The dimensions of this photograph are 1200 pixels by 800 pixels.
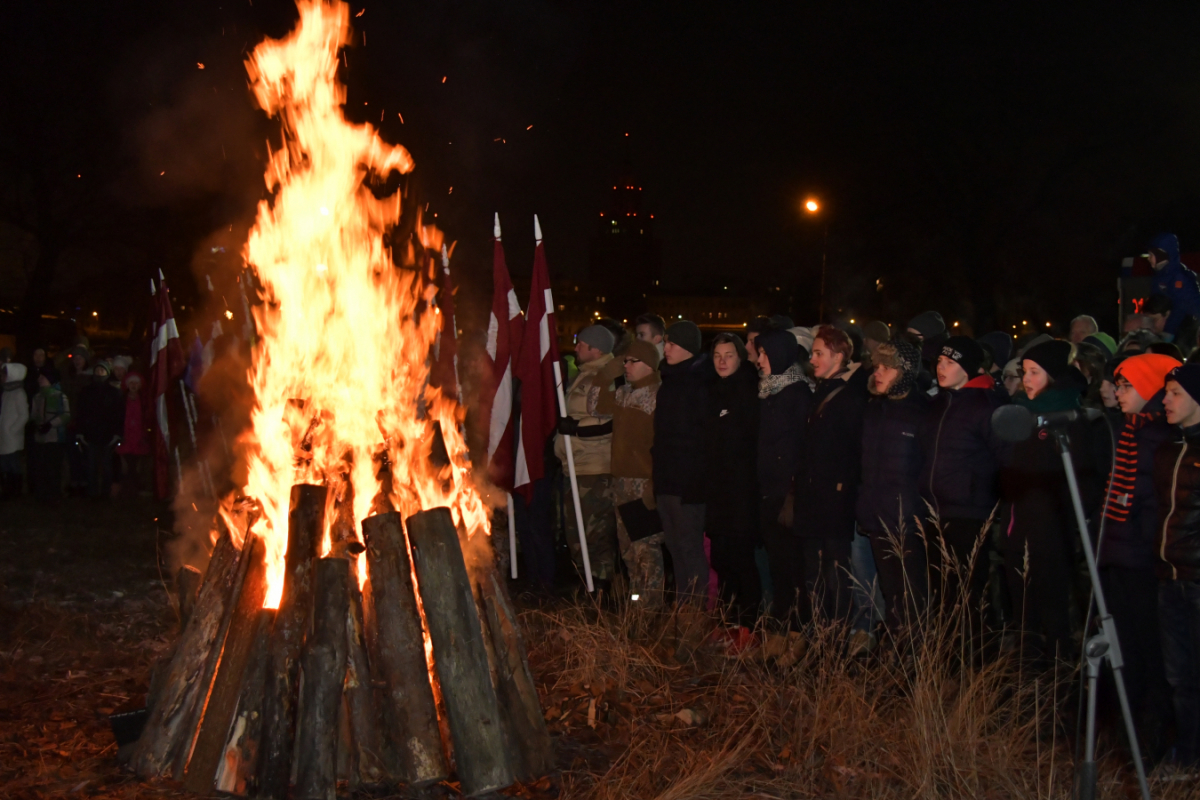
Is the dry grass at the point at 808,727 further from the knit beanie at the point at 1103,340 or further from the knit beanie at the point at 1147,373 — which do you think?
the knit beanie at the point at 1103,340

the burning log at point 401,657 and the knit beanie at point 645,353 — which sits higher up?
the knit beanie at point 645,353

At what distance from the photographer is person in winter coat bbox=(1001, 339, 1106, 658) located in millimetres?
6066

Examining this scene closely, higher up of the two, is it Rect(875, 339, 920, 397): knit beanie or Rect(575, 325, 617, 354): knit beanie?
Rect(575, 325, 617, 354): knit beanie

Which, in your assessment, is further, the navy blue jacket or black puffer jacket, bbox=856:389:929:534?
black puffer jacket, bbox=856:389:929:534

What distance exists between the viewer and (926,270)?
34750 mm

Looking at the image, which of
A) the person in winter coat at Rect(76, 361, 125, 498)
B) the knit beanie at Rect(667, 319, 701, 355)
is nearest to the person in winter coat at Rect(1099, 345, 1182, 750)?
the knit beanie at Rect(667, 319, 701, 355)

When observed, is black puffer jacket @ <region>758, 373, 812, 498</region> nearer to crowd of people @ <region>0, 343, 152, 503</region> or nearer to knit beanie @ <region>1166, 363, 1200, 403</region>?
knit beanie @ <region>1166, 363, 1200, 403</region>

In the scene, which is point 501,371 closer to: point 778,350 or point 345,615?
point 778,350

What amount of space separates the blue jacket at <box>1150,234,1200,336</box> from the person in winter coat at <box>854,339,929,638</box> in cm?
380

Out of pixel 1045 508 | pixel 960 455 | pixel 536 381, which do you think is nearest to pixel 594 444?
pixel 536 381

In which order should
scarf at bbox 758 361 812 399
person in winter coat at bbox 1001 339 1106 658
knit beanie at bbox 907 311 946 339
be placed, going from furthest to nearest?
knit beanie at bbox 907 311 946 339 → scarf at bbox 758 361 812 399 → person in winter coat at bbox 1001 339 1106 658

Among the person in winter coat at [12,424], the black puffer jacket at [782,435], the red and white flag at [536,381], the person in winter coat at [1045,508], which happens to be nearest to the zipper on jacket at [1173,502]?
the person in winter coat at [1045,508]

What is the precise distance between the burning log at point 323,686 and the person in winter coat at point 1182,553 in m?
3.98

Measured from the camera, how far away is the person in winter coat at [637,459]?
8.07 meters
